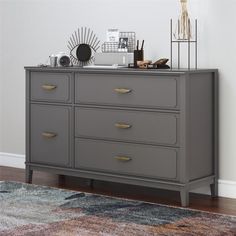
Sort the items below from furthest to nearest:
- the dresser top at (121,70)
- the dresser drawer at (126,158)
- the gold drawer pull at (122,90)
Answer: the gold drawer pull at (122,90) → the dresser drawer at (126,158) → the dresser top at (121,70)

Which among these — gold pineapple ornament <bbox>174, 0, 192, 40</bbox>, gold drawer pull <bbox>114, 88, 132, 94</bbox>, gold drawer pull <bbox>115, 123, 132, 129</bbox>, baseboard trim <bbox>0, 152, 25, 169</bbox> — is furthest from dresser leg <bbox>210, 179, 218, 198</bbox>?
baseboard trim <bbox>0, 152, 25, 169</bbox>

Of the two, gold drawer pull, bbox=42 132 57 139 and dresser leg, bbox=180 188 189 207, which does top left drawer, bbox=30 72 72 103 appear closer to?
gold drawer pull, bbox=42 132 57 139

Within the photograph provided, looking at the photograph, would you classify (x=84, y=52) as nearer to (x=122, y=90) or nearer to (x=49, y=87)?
(x=49, y=87)

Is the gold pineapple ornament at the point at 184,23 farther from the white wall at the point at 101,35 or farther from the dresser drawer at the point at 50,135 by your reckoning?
the dresser drawer at the point at 50,135

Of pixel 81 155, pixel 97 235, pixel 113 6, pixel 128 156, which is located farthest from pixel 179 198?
pixel 113 6

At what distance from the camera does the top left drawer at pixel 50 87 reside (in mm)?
5203

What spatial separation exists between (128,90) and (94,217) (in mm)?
948

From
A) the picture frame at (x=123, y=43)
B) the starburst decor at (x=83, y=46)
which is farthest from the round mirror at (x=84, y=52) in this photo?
the picture frame at (x=123, y=43)

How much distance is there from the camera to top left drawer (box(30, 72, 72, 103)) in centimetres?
520

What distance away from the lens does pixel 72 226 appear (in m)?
4.14

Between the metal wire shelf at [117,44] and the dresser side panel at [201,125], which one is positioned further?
the metal wire shelf at [117,44]

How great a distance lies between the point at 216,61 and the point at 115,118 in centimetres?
80

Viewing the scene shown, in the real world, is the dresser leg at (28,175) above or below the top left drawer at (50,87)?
below

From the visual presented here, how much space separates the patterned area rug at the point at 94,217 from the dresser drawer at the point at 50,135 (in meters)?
0.38
